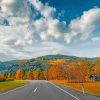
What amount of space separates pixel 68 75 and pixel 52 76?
19.5 meters

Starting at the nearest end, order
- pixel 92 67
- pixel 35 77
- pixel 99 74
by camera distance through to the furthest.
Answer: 1. pixel 99 74
2. pixel 92 67
3. pixel 35 77

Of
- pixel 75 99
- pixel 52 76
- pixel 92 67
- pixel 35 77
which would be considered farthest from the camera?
pixel 35 77

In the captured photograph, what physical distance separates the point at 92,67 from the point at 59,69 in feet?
73.7

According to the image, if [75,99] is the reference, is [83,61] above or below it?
above

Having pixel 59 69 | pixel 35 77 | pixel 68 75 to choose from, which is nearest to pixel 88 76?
pixel 68 75

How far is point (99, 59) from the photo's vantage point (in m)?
124

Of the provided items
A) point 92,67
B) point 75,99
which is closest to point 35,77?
point 92,67

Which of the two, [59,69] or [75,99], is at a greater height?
[59,69]

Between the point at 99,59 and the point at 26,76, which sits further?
the point at 26,76

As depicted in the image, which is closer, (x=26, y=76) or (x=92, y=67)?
(x=92, y=67)

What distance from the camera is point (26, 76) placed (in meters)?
168

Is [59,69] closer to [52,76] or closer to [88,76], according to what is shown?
[52,76]

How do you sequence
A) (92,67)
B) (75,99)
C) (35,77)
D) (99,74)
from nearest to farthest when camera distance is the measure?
(75,99), (99,74), (92,67), (35,77)

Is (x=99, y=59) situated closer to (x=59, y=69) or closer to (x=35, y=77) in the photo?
(x=59, y=69)
